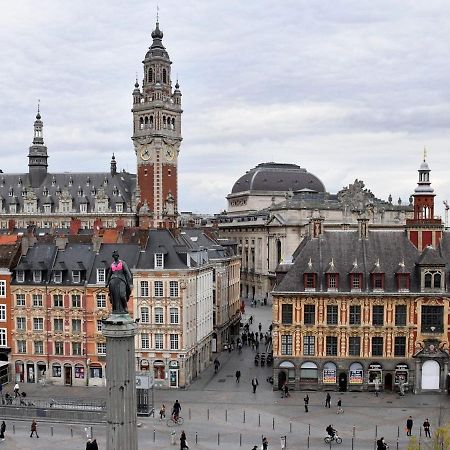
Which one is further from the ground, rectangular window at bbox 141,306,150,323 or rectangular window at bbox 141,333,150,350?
rectangular window at bbox 141,306,150,323

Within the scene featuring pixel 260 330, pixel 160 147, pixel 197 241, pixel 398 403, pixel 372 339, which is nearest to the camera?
pixel 398 403

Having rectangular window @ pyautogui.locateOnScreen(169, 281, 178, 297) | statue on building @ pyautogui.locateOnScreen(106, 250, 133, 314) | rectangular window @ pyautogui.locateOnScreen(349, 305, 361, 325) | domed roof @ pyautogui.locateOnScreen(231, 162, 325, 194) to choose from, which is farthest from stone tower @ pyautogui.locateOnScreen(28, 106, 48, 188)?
statue on building @ pyautogui.locateOnScreen(106, 250, 133, 314)

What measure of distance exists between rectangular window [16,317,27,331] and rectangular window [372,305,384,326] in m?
33.9

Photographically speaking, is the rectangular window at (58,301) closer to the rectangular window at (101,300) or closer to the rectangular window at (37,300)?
the rectangular window at (37,300)

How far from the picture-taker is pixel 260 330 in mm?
91188

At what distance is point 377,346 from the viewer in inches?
2403

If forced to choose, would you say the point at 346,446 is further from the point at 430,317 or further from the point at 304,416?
the point at 430,317

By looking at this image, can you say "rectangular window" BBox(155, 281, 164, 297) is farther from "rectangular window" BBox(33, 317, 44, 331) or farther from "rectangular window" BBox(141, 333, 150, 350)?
"rectangular window" BBox(33, 317, 44, 331)

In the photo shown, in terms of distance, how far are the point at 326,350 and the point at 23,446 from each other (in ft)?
93.9

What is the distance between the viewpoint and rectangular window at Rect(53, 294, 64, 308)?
6444 cm

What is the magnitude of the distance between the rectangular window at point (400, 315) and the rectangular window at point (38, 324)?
34219mm

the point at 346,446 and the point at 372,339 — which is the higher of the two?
the point at 372,339

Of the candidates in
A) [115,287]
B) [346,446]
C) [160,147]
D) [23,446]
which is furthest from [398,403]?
[160,147]

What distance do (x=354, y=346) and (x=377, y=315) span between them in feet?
11.8
